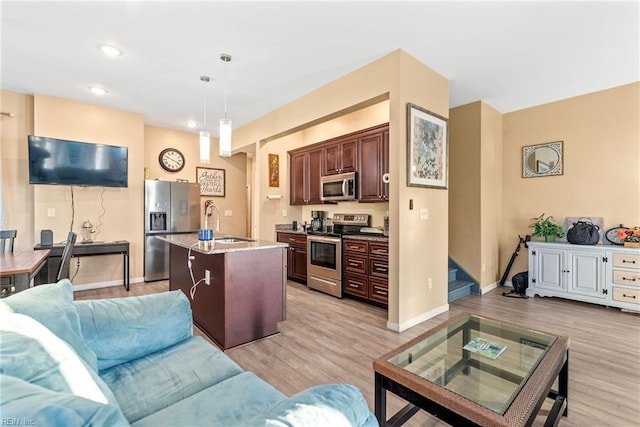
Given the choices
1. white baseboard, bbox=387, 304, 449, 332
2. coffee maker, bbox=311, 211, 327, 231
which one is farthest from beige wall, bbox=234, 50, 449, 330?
coffee maker, bbox=311, 211, 327, 231

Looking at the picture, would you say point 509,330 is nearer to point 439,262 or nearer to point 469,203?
point 439,262

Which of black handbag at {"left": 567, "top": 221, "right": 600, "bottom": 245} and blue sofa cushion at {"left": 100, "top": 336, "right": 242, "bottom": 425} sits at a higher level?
black handbag at {"left": 567, "top": 221, "right": 600, "bottom": 245}

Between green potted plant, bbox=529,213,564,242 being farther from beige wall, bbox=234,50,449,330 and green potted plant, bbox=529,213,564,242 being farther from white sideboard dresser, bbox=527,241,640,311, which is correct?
beige wall, bbox=234,50,449,330

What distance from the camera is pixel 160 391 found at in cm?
125

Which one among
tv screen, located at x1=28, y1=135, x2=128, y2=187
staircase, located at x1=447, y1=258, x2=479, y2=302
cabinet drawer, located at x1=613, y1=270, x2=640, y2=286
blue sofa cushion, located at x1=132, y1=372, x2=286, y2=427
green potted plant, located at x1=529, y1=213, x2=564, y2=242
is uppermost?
tv screen, located at x1=28, y1=135, x2=128, y2=187

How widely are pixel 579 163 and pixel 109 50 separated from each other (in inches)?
235

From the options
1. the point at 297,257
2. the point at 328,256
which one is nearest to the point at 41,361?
the point at 328,256

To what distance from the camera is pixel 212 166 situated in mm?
6262

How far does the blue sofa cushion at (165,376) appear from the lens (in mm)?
1181

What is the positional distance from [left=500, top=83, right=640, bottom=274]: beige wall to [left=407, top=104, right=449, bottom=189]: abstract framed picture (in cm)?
196

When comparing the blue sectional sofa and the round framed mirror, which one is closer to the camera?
the blue sectional sofa

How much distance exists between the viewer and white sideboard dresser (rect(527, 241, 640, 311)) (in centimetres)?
346

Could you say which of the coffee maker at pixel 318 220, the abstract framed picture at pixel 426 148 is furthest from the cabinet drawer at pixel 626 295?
the coffee maker at pixel 318 220

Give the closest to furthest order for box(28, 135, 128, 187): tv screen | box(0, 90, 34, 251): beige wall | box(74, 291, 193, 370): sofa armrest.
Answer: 1. box(74, 291, 193, 370): sofa armrest
2. box(28, 135, 128, 187): tv screen
3. box(0, 90, 34, 251): beige wall
